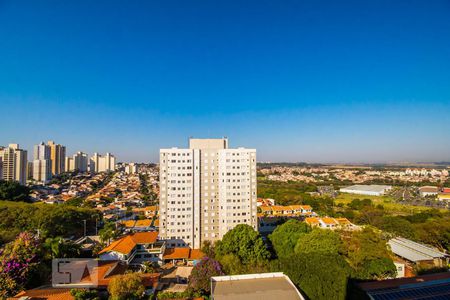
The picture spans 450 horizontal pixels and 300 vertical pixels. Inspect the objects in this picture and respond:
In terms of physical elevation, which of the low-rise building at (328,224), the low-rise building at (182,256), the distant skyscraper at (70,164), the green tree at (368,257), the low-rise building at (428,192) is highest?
the distant skyscraper at (70,164)

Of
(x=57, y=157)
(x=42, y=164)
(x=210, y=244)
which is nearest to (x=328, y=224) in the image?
(x=210, y=244)

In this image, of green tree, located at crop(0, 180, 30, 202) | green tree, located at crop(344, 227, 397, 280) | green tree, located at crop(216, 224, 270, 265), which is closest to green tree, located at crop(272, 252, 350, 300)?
green tree, located at crop(344, 227, 397, 280)

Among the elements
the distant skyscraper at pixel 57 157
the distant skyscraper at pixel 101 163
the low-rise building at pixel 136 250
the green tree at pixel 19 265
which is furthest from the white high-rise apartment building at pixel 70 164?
the green tree at pixel 19 265

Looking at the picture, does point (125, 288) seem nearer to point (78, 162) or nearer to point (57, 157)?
point (57, 157)

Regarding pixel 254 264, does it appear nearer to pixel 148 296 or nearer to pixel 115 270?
pixel 148 296

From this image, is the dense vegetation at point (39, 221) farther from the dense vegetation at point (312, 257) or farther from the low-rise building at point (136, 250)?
the dense vegetation at point (312, 257)

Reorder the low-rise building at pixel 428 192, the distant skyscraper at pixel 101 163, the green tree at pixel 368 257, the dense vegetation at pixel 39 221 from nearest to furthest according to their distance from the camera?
the green tree at pixel 368 257 < the dense vegetation at pixel 39 221 < the low-rise building at pixel 428 192 < the distant skyscraper at pixel 101 163

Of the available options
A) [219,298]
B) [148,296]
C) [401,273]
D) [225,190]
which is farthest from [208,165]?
[401,273]
